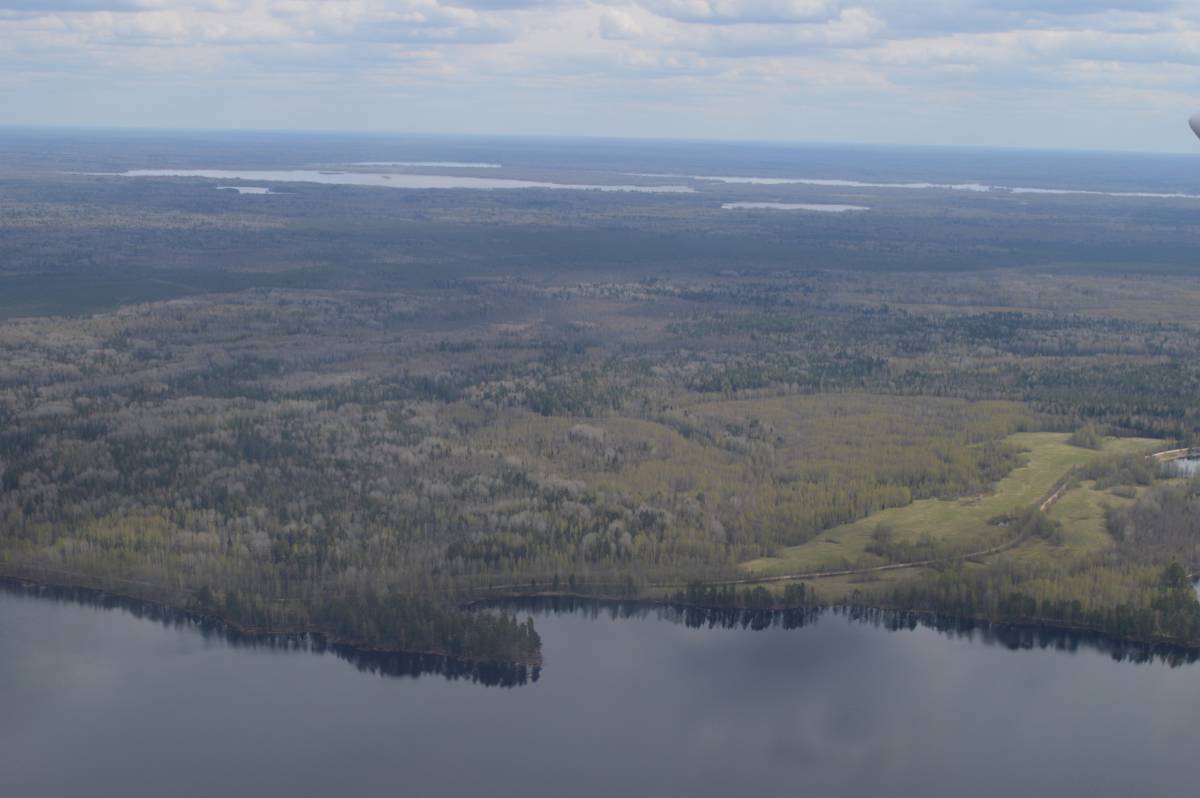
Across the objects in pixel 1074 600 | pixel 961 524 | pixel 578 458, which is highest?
pixel 578 458

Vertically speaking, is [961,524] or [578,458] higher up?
[578,458]

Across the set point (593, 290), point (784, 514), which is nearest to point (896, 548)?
point (784, 514)

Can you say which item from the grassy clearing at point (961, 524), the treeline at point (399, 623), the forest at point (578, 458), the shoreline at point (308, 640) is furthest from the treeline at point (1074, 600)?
the shoreline at point (308, 640)

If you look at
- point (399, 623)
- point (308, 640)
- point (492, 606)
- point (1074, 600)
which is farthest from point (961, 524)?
point (308, 640)

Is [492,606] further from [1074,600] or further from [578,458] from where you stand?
[1074,600]

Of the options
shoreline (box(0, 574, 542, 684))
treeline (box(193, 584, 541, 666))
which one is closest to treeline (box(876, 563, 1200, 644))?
treeline (box(193, 584, 541, 666))

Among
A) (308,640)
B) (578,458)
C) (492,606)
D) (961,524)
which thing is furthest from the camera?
(578,458)

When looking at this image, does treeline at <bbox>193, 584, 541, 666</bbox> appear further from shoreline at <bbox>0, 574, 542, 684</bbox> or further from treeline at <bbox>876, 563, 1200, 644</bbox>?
treeline at <bbox>876, 563, 1200, 644</bbox>
